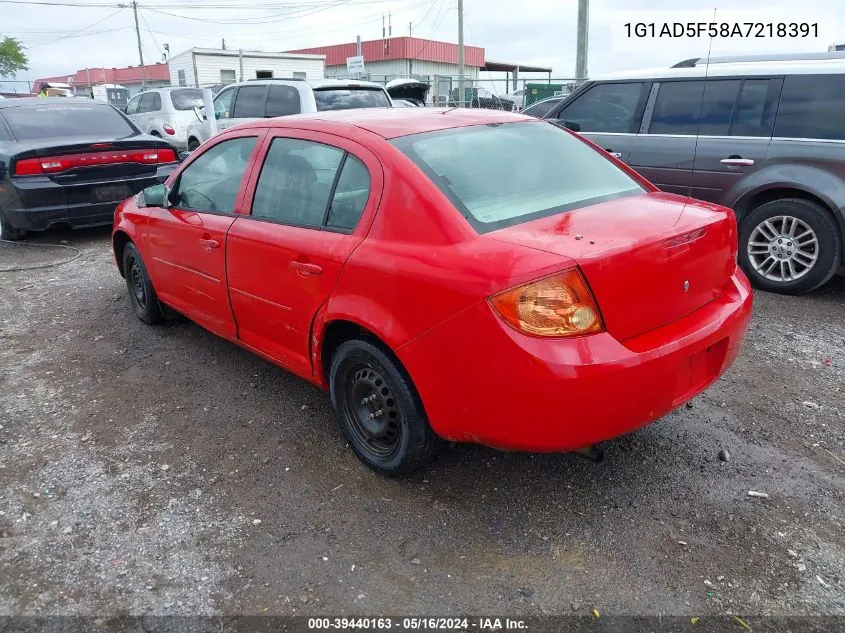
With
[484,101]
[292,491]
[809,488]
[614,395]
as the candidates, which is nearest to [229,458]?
[292,491]

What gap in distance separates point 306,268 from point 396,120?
861 millimetres

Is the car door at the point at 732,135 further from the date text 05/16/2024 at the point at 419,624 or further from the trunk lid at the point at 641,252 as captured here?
the date text 05/16/2024 at the point at 419,624

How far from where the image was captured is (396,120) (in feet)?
10.7

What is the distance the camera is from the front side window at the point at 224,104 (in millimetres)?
11055

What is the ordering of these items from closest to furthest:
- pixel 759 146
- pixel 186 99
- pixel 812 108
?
pixel 812 108 < pixel 759 146 < pixel 186 99

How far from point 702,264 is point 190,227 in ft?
9.24

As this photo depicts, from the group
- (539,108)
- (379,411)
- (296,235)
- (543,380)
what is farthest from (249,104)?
(543,380)

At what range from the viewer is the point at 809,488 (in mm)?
2889

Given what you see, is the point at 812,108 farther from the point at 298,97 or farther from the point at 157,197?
the point at 298,97

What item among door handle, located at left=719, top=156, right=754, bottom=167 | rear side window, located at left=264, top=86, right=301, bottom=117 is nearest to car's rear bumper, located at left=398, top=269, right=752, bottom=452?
door handle, located at left=719, top=156, right=754, bottom=167

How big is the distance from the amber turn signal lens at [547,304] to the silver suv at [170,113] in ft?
46.5

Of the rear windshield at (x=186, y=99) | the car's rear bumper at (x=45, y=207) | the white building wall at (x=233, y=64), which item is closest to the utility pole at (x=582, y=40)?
the rear windshield at (x=186, y=99)

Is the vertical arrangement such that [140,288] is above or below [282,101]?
below

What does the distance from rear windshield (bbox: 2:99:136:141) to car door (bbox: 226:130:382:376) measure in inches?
207
